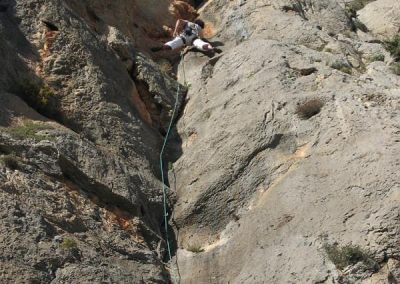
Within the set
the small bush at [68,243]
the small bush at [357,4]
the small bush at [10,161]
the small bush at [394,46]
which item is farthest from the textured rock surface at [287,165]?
the small bush at [357,4]

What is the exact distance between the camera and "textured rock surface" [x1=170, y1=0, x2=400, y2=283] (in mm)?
12789

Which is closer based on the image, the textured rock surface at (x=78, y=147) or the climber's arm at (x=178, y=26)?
the textured rock surface at (x=78, y=147)

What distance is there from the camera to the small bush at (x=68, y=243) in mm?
11998

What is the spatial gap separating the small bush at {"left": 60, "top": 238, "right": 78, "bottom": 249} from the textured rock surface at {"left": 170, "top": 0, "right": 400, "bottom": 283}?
2530 mm

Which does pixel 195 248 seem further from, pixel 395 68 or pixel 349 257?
pixel 395 68

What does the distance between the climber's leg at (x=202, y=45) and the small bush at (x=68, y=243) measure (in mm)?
9349

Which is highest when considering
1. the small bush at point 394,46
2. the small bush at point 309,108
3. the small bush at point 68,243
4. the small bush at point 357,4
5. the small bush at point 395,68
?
the small bush at point 68,243

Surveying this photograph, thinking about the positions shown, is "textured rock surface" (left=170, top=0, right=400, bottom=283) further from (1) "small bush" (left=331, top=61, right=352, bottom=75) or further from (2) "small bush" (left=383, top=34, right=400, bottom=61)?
(2) "small bush" (left=383, top=34, right=400, bottom=61)

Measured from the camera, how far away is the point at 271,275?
12.8 metres

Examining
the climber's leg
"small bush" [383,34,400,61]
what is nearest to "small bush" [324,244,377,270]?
"small bush" [383,34,400,61]

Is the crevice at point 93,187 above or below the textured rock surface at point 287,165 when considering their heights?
above

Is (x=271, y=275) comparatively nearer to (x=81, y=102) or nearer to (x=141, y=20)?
(x=81, y=102)

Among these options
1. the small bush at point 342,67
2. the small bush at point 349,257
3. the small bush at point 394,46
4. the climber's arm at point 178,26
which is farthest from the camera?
the climber's arm at point 178,26

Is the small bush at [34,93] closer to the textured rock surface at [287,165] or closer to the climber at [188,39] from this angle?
the textured rock surface at [287,165]
